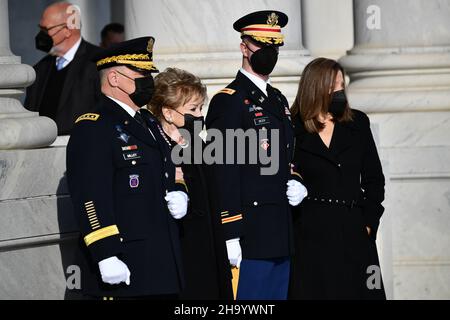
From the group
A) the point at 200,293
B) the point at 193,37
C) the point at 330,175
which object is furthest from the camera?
the point at 193,37

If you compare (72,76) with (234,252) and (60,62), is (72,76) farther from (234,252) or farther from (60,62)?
(234,252)

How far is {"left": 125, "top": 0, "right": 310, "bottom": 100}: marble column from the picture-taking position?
32.6ft

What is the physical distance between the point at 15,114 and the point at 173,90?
1042 millimetres

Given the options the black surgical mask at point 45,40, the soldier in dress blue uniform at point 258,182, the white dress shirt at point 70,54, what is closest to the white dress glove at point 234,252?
the soldier in dress blue uniform at point 258,182

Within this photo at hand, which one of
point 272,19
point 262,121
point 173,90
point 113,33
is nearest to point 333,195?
point 262,121

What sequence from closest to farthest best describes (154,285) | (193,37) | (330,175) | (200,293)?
(154,285)
(200,293)
(330,175)
(193,37)

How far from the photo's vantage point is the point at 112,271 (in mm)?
6680

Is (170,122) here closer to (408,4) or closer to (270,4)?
(270,4)

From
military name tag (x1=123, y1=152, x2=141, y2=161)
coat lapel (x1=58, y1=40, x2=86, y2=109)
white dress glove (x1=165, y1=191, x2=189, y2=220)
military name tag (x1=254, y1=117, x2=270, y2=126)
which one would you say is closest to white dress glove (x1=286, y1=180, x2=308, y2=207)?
military name tag (x1=254, y1=117, x2=270, y2=126)

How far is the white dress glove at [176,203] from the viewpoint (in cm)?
711

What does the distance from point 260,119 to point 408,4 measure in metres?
2.79

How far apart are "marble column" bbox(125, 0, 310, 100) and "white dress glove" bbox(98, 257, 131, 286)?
3.34m

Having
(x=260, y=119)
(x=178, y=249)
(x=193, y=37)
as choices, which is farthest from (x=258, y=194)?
(x=193, y=37)
